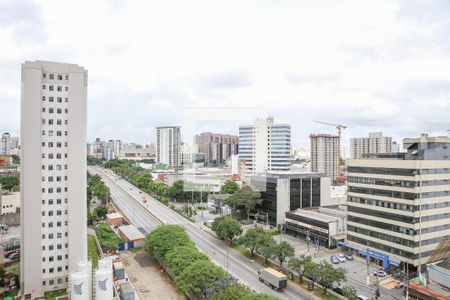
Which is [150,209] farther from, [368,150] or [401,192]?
[368,150]

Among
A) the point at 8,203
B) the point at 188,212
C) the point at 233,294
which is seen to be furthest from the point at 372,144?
the point at 8,203

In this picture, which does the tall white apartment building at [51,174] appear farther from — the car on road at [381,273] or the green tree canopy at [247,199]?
the green tree canopy at [247,199]

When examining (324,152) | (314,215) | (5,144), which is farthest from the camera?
(5,144)

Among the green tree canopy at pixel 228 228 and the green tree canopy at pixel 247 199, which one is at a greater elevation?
the green tree canopy at pixel 247 199

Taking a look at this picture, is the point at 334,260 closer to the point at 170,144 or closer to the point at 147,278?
the point at 147,278

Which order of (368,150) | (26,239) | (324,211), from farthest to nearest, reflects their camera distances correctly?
(368,150)
(324,211)
(26,239)

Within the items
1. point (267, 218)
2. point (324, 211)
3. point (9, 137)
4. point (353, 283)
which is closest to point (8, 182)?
point (267, 218)

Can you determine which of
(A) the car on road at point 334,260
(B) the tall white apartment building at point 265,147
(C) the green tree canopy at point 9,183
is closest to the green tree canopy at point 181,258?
(A) the car on road at point 334,260
